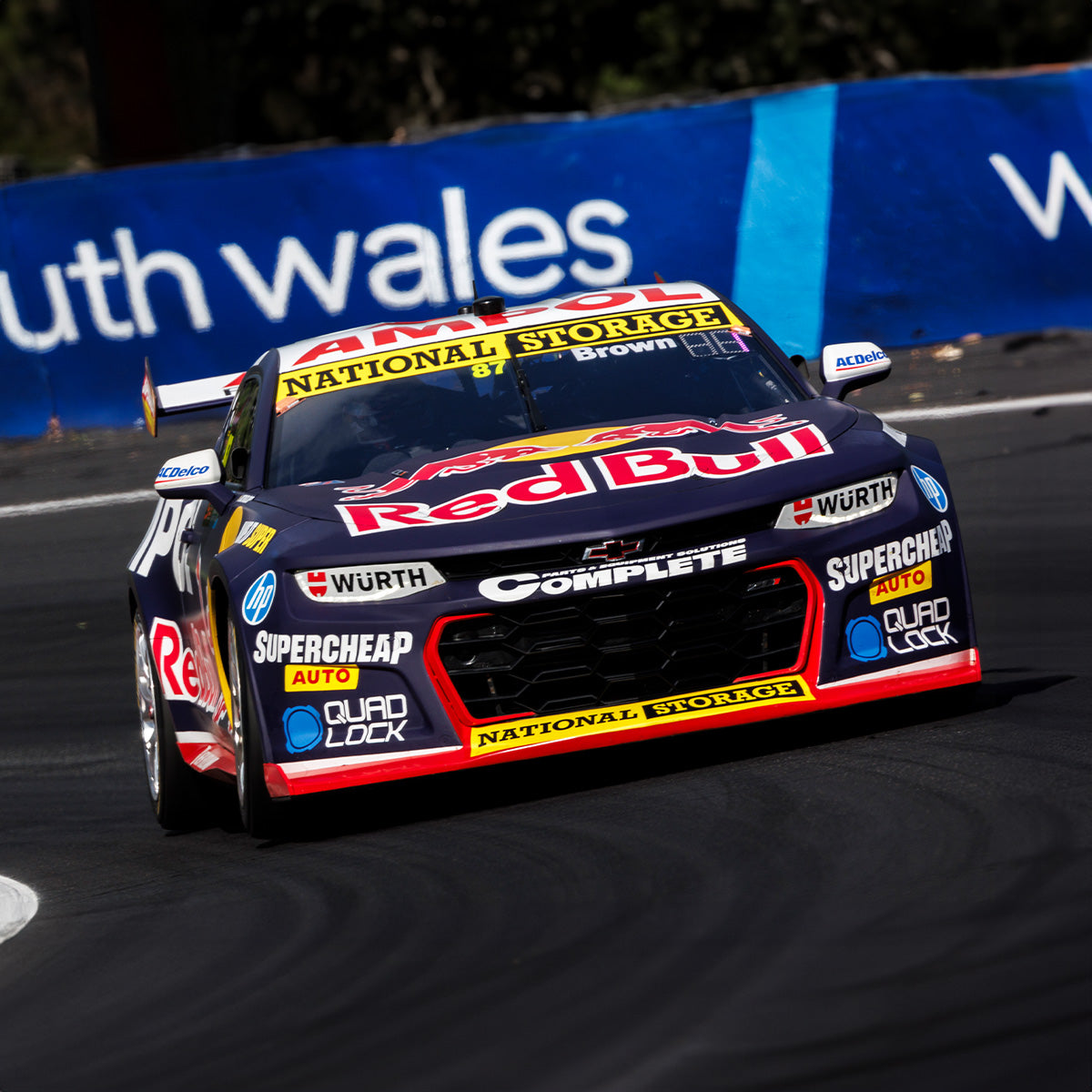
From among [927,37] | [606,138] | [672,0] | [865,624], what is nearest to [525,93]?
[672,0]

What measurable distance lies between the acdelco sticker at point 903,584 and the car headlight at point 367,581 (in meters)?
1.22

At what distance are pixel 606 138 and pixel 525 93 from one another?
66.1ft

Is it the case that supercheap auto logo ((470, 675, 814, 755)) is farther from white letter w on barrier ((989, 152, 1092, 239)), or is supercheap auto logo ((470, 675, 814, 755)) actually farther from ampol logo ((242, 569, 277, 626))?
white letter w on barrier ((989, 152, 1092, 239))

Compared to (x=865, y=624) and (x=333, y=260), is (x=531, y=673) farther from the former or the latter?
(x=333, y=260)

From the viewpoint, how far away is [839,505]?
5.94 metres

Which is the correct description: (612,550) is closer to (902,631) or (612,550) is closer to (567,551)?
(567,551)

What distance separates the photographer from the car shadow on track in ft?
20.1

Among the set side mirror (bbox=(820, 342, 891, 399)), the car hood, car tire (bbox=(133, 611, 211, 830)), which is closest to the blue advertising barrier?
car tire (bbox=(133, 611, 211, 830))

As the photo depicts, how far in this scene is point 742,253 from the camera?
14.7 metres

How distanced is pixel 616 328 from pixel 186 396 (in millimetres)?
1825

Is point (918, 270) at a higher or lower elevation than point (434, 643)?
lower

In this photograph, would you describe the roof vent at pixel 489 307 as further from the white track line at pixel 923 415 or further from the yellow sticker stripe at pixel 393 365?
the white track line at pixel 923 415

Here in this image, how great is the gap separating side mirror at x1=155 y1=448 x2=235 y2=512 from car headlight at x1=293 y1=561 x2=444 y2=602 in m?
1.10

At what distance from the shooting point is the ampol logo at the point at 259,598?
5.83 metres
